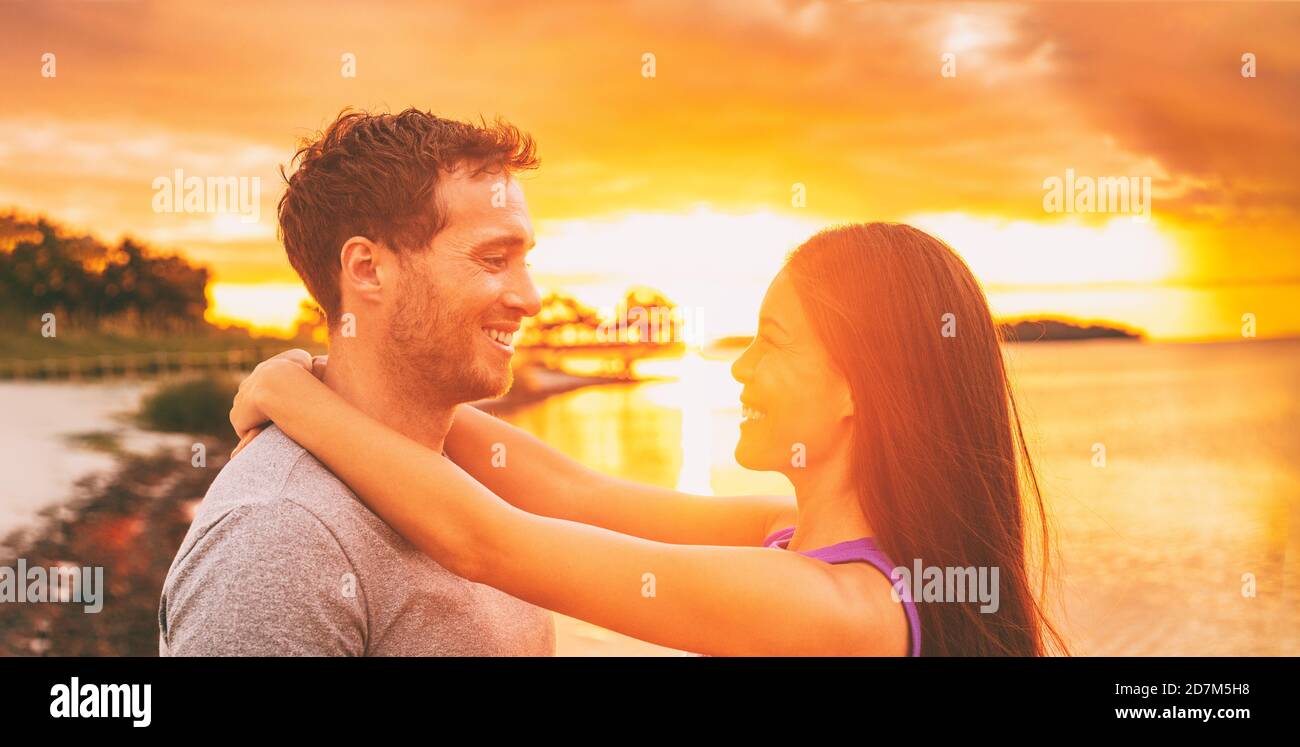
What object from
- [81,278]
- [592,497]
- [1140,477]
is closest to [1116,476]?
[1140,477]

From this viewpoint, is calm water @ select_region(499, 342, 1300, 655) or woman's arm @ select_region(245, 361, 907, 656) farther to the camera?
calm water @ select_region(499, 342, 1300, 655)

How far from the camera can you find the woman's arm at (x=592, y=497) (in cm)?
346

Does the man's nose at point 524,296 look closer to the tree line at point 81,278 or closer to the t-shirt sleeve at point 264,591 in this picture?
the t-shirt sleeve at point 264,591

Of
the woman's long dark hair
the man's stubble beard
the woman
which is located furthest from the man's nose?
the woman's long dark hair

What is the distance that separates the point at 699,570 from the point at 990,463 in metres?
0.86

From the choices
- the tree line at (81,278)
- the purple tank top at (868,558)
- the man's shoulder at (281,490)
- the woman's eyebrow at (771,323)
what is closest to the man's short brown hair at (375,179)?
the man's shoulder at (281,490)

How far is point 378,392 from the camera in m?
2.96

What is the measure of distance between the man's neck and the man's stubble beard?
0.11 feet

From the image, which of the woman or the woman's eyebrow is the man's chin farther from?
the woman's eyebrow

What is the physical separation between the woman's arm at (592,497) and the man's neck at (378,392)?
1.43 feet

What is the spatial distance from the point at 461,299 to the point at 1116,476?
4169 cm

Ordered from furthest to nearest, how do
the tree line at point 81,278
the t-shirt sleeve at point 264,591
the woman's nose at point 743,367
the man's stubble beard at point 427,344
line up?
the tree line at point 81,278, the man's stubble beard at point 427,344, the woman's nose at point 743,367, the t-shirt sleeve at point 264,591

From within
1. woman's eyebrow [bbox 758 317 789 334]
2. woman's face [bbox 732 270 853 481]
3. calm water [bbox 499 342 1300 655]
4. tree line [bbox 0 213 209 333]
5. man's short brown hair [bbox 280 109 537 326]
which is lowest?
calm water [bbox 499 342 1300 655]

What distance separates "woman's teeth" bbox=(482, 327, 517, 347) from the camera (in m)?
3.00
